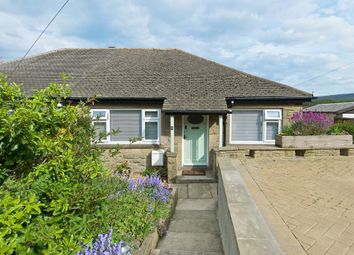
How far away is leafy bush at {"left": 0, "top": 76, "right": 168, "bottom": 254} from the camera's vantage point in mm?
1536

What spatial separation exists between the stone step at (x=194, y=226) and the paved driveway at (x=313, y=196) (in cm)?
121

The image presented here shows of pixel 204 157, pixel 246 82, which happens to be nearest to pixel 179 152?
pixel 204 157

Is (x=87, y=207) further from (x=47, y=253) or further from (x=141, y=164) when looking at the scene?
(x=141, y=164)

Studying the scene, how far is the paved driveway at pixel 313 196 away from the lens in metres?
2.52

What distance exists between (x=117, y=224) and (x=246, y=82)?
8519 mm

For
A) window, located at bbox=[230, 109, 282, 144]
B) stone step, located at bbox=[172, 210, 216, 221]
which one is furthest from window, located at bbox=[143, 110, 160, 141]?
stone step, located at bbox=[172, 210, 216, 221]

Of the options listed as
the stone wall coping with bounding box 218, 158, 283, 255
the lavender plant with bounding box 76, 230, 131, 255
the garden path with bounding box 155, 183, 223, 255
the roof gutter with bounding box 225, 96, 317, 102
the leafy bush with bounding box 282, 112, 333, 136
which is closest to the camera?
the stone wall coping with bounding box 218, 158, 283, 255

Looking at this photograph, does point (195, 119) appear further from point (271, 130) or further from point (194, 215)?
point (194, 215)

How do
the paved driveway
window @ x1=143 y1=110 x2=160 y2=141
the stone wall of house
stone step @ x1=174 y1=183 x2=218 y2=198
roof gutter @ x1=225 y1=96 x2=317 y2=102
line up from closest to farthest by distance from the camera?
the paved driveway, stone step @ x1=174 y1=183 x2=218 y2=198, roof gutter @ x1=225 y1=96 x2=317 y2=102, the stone wall of house, window @ x1=143 y1=110 x2=160 y2=141

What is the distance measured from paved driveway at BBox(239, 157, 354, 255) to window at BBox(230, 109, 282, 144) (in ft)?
8.41

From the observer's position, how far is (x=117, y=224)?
9.66 feet

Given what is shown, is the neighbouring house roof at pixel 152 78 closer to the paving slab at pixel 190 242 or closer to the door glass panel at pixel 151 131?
the door glass panel at pixel 151 131

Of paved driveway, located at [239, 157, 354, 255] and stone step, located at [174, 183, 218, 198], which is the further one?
stone step, located at [174, 183, 218, 198]

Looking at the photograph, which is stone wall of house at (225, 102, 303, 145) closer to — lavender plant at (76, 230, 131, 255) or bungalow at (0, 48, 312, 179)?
bungalow at (0, 48, 312, 179)
